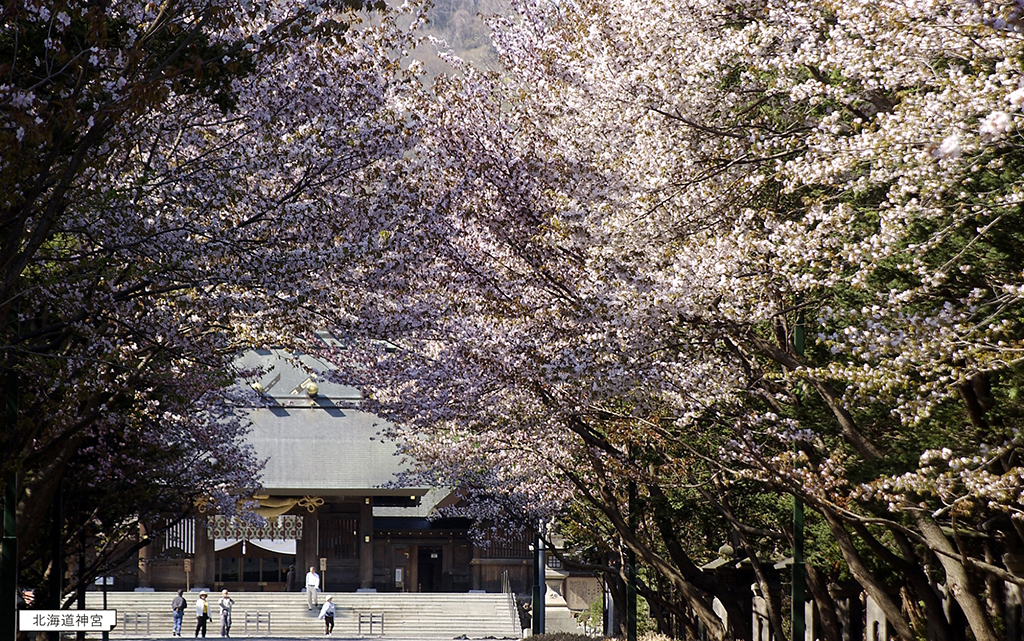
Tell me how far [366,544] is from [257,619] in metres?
7.39

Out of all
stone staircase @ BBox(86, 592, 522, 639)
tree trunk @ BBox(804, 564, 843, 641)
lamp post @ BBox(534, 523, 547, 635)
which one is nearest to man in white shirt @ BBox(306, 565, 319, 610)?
stone staircase @ BBox(86, 592, 522, 639)

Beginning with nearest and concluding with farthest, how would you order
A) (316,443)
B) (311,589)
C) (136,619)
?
1. (136,619)
2. (311,589)
3. (316,443)

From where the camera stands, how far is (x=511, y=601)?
144 ft

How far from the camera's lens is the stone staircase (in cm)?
4234

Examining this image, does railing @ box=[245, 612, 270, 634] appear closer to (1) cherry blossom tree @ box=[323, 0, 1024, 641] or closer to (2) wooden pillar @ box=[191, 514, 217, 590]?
(2) wooden pillar @ box=[191, 514, 217, 590]

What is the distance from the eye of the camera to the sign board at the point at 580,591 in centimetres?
4897

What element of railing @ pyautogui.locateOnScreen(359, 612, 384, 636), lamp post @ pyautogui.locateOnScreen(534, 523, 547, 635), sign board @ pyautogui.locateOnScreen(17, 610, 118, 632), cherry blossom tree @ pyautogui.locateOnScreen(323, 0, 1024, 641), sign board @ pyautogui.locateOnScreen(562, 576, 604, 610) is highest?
cherry blossom tree @ pyautogui.locateOnScreen(323, 0, 1024, 641)

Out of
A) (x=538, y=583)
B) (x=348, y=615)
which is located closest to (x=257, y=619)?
(x=348, y=615)

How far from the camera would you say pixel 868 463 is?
35.9 feet

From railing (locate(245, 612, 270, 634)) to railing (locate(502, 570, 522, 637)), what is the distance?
945 centimetres

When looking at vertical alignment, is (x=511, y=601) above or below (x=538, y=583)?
below

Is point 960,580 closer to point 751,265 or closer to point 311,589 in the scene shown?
point 751,265

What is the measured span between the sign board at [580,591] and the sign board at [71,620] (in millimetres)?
39809

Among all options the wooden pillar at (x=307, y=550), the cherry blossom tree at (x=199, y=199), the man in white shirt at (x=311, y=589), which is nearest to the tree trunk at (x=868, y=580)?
the cherry blossom tree at (x=199, y=199)
